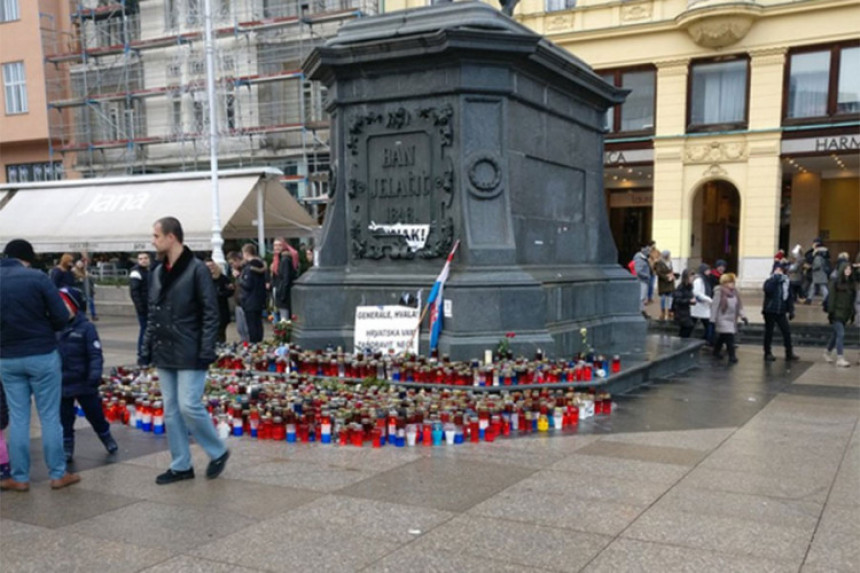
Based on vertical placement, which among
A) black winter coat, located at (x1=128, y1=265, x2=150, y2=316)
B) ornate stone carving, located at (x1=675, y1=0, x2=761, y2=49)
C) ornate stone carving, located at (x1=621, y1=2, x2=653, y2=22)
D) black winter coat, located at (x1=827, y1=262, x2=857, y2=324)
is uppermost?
ornate stone carving, located at (x1=621, y1=2, x2=653, y2=22)

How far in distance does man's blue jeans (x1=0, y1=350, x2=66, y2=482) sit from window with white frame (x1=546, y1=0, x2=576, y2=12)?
2874 cm

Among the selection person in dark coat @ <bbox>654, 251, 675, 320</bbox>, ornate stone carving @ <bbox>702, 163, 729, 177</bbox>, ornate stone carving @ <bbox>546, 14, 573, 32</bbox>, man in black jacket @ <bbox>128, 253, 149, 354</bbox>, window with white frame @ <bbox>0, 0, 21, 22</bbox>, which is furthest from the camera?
window with white frame @ <bbox>0, 0, 21, 22</bbox>

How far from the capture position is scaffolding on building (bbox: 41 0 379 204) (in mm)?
33719

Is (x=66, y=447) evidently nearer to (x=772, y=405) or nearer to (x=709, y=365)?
(x=772, y=405)

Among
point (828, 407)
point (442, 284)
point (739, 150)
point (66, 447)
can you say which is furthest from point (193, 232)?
point (739, 150)

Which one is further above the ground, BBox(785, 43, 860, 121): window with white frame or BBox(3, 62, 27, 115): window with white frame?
BBox(3, 62, 27, 115): window with white frame

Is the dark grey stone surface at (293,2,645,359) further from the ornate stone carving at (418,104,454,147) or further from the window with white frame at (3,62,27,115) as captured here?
the window with white frame at (3,62,27,115)

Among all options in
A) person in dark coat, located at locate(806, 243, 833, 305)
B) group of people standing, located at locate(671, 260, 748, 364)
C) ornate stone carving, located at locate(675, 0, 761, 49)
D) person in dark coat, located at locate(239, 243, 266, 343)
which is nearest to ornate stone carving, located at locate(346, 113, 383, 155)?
person in dark coat, located at locate(239, 243, 266, 343)

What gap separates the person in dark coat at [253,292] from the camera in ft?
39.8

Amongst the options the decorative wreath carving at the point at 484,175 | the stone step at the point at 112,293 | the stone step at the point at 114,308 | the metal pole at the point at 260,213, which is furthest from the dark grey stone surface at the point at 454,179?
the stone step at the point at 112,293

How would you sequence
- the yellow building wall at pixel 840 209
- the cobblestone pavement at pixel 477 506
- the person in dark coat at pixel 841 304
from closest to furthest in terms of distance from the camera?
the cobblestone pavement at pixel 477 506 < the person in dark coat at pixel 841 304 < the yellow building wall at pixel 840 209

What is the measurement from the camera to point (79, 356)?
6.05 metres

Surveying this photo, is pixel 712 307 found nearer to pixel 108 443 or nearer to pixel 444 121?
pixel 444 121

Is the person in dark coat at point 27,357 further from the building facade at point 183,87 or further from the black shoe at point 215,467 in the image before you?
the building facade at point 183,87
